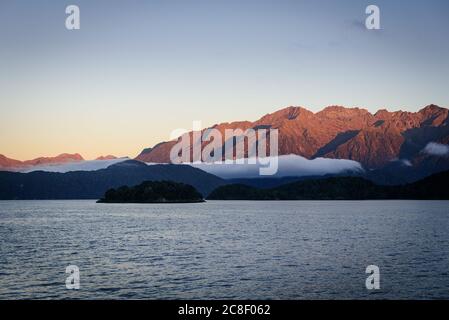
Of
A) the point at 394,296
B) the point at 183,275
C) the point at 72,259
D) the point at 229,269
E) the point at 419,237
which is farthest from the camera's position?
the point at 419,237

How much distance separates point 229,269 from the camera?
72062 mm

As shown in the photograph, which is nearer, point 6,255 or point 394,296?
point 394,296

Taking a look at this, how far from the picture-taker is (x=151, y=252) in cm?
9594

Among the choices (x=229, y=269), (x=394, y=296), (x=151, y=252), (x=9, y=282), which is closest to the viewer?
(x=394, y=296)

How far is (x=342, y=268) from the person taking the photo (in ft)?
238

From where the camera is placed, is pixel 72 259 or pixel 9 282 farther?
pixel 72 259

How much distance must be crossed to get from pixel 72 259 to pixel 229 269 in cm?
3179

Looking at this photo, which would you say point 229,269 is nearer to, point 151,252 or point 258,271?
point 258,271

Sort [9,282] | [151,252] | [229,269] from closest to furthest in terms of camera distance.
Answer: [9,282], [229,269], [151,252]
